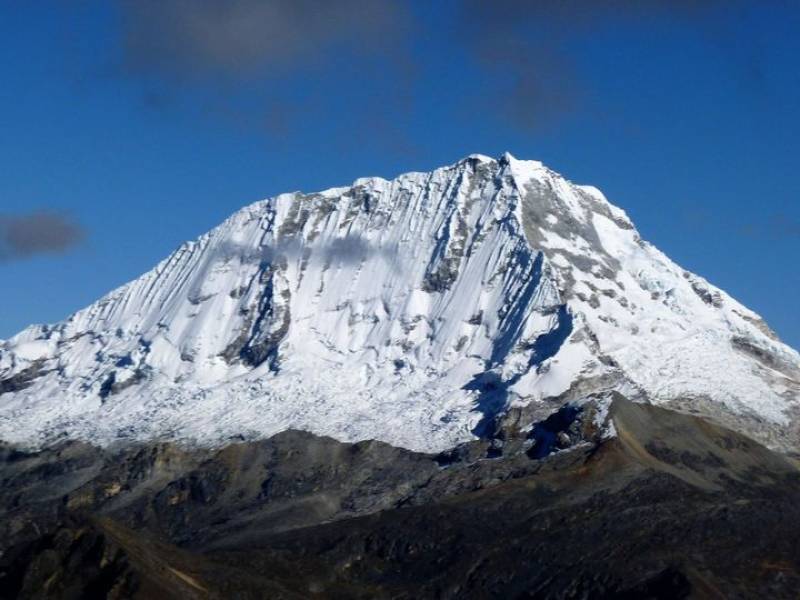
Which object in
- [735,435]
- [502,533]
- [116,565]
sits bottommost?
[116,565]

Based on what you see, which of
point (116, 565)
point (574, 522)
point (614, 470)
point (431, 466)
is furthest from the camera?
point (431, 466)

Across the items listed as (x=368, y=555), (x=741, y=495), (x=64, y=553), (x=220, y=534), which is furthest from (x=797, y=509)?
(x=64, y=553)

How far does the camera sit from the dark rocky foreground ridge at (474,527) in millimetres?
145625

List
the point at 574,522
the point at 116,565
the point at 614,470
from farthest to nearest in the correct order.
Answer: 1. the point at 614,470
2. the point at 574,522
3. the point at 116,565

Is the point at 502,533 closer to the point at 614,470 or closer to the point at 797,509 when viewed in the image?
the point at 614,470

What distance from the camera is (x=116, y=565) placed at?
456 ft

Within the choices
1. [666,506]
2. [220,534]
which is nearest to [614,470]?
[666,506]

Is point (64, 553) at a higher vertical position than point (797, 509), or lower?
lower

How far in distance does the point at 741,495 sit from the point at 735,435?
65.9 feet

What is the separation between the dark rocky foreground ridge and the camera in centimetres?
14562

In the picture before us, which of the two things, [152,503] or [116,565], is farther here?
[152,503]

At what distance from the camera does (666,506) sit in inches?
6521

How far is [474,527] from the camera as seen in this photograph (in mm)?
167625

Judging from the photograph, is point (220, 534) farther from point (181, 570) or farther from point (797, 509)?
point (797, 509)
